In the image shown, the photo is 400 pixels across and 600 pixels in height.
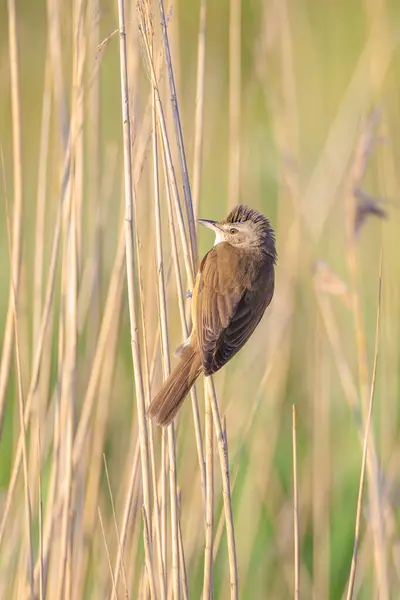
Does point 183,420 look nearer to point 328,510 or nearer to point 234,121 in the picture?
point 328,510

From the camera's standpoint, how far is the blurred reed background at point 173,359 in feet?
8.68

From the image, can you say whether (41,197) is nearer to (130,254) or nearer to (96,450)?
(130,254)

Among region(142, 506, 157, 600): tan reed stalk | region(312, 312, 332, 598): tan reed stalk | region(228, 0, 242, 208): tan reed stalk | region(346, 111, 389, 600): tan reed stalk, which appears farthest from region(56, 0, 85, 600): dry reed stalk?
region(312, 312, 332, 598): tan reed stalk

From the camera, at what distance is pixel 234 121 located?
3574mm

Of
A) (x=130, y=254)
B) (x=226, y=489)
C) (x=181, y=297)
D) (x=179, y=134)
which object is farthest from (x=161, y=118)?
(x=226, y=489)

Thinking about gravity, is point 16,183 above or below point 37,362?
above

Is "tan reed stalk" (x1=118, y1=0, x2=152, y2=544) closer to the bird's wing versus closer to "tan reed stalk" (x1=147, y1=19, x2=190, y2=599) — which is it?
"tan reed stalk" (x1=147, y1=19, x2=190, y2=599)

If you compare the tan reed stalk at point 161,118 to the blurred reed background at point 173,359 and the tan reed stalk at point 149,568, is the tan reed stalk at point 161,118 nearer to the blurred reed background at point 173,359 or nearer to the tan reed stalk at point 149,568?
the blurred reed background at point 173,359

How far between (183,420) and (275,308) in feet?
2.12

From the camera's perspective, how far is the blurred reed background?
2.64 m

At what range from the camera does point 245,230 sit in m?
3.46

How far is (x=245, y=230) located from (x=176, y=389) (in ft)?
2.64

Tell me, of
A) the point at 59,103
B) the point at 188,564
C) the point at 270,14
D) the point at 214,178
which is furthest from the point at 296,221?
the point at 214,178

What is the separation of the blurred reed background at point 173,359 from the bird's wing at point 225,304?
0.50 feet
